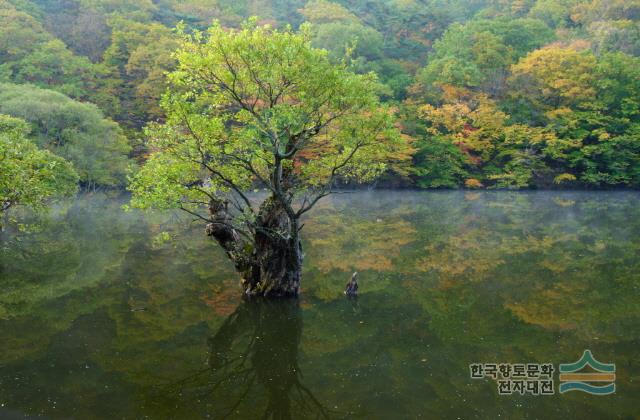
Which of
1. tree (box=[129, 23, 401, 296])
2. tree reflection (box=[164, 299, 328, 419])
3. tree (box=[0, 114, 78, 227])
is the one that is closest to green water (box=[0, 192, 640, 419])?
tree reflection (box=[164, 299, 328, 419])

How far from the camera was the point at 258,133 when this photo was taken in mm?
14945

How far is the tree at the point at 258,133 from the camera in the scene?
1427cm

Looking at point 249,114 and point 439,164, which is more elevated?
point 249,114

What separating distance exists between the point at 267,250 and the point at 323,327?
356 cm

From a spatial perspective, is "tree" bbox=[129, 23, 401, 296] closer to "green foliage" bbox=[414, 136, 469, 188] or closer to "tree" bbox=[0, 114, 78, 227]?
"tree" bbox=[0, 114, 78, 227]

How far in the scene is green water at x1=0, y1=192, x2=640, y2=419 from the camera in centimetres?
966

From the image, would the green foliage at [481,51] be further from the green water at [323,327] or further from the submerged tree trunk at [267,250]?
the submerged tree trunk at [267,250]

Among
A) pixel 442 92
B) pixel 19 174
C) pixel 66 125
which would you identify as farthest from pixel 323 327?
pixel 442 92

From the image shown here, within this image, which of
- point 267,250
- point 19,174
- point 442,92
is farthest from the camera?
point 442,92

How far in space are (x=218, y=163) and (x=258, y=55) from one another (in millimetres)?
3833

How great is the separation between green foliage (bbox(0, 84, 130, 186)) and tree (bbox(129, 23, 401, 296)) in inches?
1233

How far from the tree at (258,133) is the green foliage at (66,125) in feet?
103

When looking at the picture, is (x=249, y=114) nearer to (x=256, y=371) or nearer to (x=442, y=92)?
(x=256, y=371)

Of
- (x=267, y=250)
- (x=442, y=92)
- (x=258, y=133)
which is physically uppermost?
(x=442, y=92)
